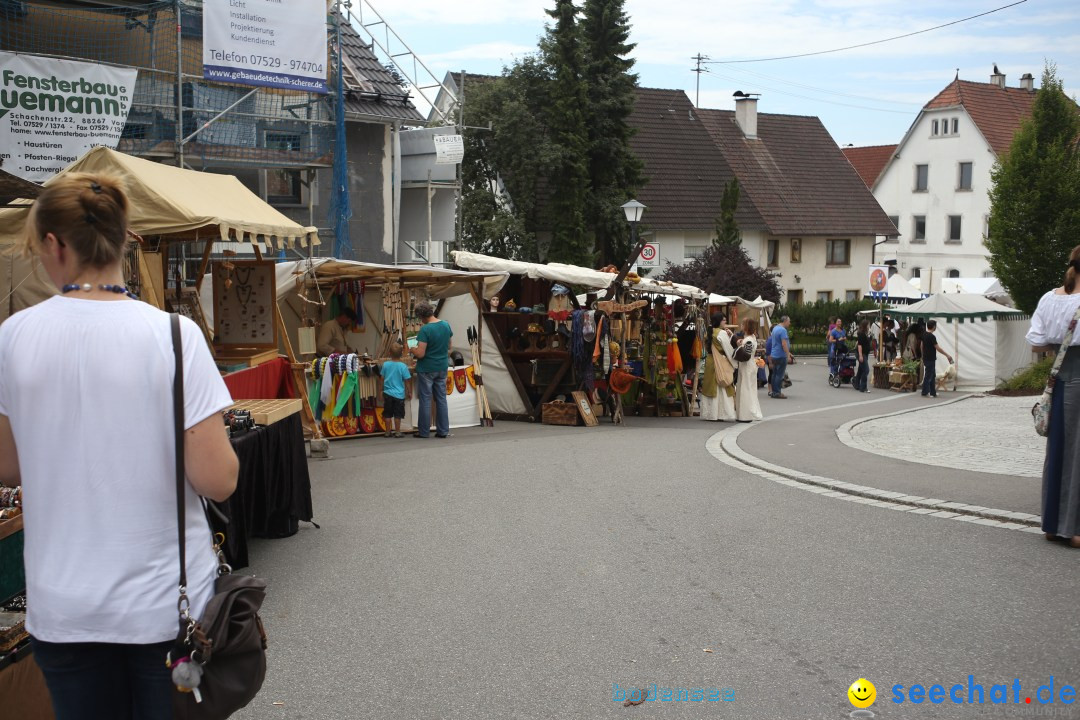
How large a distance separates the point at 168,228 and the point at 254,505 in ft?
9.69

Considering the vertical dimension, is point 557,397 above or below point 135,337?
below

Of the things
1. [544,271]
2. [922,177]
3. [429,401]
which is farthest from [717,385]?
[922,177]

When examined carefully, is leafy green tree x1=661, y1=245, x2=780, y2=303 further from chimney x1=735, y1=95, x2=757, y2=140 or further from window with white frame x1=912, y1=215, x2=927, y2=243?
window with white frame x1=912, y1=215, x2=927, y2=243

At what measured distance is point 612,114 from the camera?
37.7 metres

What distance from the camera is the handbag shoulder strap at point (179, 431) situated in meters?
2.73

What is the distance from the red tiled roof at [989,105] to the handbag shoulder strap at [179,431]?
205 ft

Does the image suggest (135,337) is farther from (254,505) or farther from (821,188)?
(821,188)

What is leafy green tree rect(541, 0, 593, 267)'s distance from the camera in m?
36.0

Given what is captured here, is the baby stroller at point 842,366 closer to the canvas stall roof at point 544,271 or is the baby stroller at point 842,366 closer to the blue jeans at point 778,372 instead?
the blue jeans at point 778,372

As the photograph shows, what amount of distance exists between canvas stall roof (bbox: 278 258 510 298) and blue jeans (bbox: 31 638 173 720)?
41.7 ft

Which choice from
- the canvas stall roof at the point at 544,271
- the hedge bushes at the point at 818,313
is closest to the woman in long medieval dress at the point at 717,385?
the canvas stall roof at the point at 544,271

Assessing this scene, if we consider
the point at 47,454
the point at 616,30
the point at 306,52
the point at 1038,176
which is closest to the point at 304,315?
the point at 306,52

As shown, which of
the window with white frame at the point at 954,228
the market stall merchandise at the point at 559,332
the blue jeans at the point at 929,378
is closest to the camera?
the market stall merchandise at the point at 559,332

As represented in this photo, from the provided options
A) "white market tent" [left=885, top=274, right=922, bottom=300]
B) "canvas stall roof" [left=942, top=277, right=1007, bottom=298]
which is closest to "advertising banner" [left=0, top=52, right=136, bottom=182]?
"white market tent" [left=885, top=274, right=922, bottom=300]
